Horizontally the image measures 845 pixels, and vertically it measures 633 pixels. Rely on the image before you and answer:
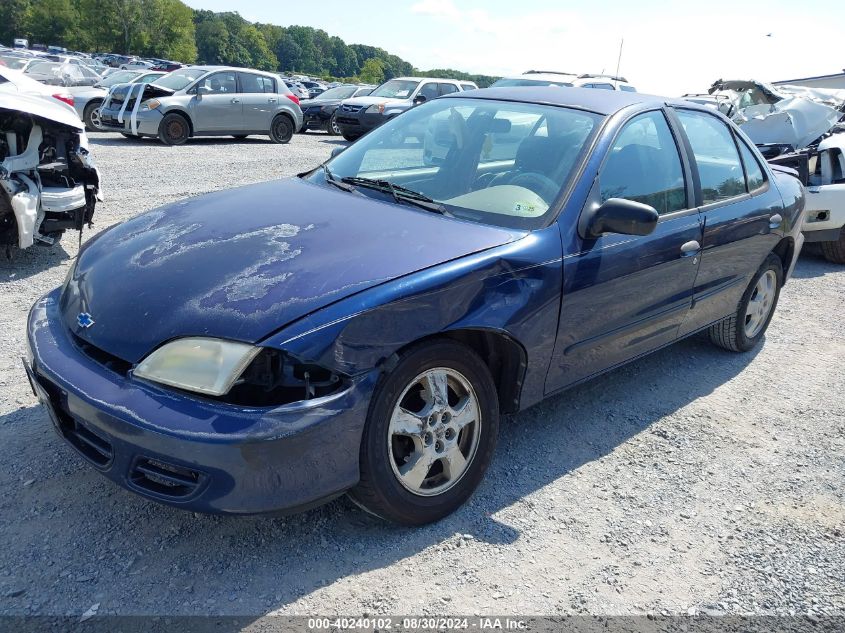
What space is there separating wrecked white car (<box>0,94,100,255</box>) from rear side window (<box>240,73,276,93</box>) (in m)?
9.99

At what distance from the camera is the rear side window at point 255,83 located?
1524 centimetres

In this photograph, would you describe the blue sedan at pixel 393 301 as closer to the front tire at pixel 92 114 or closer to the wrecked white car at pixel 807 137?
the wrecked white car at pixel 807 137

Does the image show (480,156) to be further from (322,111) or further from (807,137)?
(322,111)

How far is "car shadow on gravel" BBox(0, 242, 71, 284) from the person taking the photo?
5.45 meters

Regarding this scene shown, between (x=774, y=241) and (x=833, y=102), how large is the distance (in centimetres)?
809

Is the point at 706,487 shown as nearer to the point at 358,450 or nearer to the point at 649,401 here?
the point at 649,401

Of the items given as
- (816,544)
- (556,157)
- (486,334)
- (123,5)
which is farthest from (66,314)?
(123,5)

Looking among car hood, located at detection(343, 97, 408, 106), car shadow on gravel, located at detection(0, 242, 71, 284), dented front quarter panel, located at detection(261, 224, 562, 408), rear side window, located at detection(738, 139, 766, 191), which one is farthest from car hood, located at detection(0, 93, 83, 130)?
car hood, located at detection(343, 97, 408, 106)

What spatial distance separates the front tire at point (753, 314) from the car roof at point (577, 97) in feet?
4.36

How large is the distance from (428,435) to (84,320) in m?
1.35

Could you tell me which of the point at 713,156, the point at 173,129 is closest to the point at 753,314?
the point at 713,156

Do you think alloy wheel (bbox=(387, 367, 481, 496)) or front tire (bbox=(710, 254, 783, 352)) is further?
front tire (bbox=(710, 254, 783, 352))

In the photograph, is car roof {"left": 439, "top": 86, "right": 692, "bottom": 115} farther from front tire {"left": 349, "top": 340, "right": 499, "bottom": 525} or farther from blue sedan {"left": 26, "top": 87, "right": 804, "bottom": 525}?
front tire {"left": 349, "top": 340, "right": 499, "bottom": 525}

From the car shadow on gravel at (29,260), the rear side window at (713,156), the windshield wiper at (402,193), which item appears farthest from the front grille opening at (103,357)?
the car shadow on gravel at (29,260)
